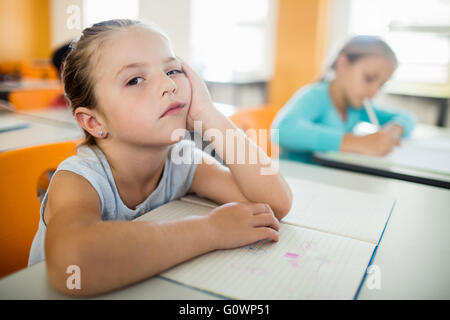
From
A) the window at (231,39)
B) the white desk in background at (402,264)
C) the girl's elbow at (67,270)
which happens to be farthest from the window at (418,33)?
the girl's elbow at (67,270)

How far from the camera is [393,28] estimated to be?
311 centimetres

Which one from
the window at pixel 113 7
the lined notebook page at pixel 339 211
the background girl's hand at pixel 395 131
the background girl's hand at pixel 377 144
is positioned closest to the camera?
the lined notebook page at pixel 339 211

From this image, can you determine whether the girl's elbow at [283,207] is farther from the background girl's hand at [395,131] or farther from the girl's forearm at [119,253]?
the background girl's hand at [395,131]

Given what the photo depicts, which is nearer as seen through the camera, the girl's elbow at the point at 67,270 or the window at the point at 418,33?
the girl's elbow at the point at 67,270

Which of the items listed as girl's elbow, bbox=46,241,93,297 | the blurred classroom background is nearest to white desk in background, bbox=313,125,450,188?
girl's elbow, bbox=46,241,93,297

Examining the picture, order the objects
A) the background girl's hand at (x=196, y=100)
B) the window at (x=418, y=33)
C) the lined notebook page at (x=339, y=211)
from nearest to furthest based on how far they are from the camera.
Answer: the lined notebook page at (x=339, y=211) < the background girl's hand at (x=196, y=100) < the window at (x=418, y=33)

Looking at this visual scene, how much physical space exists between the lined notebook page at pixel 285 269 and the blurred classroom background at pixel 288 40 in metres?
1.91

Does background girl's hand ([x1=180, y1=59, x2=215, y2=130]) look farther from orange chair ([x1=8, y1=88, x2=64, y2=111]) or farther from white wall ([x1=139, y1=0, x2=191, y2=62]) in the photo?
white wall ([x1=139, y1=0, x2=191, y2=62])

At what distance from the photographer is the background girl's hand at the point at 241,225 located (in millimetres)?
616

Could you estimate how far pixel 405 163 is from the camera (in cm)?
123

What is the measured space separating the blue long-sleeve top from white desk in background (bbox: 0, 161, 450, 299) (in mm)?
307

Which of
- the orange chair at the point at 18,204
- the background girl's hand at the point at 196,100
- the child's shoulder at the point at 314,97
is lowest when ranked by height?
the orange chair at the point at 18,204

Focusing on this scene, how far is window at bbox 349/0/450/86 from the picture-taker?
9.80 ft

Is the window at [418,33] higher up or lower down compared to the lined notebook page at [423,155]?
higher up
